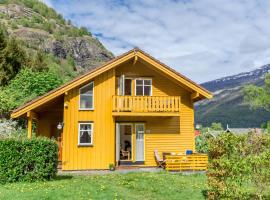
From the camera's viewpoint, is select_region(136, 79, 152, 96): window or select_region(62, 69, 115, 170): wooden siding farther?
select_region(136, 79, 152, 96): window

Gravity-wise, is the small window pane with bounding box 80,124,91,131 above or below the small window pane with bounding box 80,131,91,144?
above

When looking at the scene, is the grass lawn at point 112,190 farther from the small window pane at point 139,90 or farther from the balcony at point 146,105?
the small window pane at point 139,90

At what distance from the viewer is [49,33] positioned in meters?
93.1

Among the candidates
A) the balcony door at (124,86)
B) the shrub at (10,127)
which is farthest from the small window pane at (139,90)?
the shrub at (10,127)

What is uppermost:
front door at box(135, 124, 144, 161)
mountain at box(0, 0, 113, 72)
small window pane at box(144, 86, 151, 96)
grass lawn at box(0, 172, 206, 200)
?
mountain at box(0, 0, 113, 72)

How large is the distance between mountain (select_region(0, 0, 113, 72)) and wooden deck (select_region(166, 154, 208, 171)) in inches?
2422

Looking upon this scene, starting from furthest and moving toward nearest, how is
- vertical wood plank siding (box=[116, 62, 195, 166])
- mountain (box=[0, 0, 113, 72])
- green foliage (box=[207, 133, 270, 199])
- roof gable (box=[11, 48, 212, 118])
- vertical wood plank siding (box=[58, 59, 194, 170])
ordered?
mountain (box=[0, 0, 113, 72]) < vertical wood plank siding (box=[116, 62, 195, 166]) < vertical wood plank siding (box=[58, 59, 194, 170]) < roof gable (box=[11, 48, 212, 118]) < green foliage (box=[207, 133, 270, 199])

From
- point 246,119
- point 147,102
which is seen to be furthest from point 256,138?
point 246,119

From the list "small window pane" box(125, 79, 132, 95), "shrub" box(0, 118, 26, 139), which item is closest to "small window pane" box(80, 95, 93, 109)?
"small window pane" box(125, 79, 132, 95)

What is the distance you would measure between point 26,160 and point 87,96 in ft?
25.4

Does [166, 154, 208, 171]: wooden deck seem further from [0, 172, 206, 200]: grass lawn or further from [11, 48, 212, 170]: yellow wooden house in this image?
[0, 172, 206, 200]: grass lawn

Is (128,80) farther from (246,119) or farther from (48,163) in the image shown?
(246,119)

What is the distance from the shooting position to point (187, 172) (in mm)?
20172

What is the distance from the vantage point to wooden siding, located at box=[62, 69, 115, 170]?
21688mm
